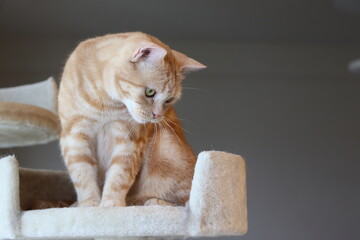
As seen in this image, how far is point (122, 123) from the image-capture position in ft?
4.15

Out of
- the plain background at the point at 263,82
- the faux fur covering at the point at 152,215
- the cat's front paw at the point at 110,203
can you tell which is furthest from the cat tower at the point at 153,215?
the plain background at the point at 263,82

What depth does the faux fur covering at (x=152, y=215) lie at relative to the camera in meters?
1.01

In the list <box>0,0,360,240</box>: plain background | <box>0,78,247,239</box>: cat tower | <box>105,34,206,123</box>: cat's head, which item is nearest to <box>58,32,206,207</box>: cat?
<box>105,34,206,123</box>: cat's head

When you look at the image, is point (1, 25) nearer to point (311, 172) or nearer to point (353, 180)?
point (311, 172)

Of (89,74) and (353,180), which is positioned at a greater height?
(89,74)

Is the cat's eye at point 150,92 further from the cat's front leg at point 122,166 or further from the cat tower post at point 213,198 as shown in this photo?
the cat tower post at point 213,198

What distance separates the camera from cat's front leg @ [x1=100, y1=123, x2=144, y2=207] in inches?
48.2

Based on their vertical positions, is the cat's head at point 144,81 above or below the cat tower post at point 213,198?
above

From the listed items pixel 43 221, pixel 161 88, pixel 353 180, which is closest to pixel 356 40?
pixel 353 180

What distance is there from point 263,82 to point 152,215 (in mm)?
2556

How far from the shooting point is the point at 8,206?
1086 mm

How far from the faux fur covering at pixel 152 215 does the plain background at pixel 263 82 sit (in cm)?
216

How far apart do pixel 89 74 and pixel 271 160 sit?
228 centimetres

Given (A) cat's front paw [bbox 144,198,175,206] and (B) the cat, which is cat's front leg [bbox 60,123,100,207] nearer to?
(B) the cat
